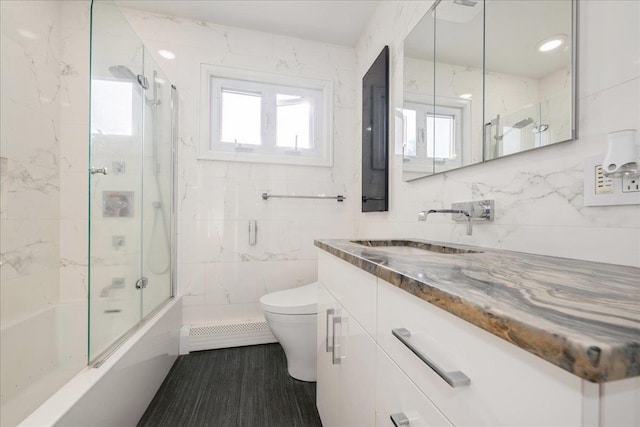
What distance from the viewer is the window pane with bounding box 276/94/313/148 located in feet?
7.66

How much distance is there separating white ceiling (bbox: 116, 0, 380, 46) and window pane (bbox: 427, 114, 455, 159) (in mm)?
1199

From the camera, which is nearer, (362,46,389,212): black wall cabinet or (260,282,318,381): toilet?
(260,282,318,381): toilet

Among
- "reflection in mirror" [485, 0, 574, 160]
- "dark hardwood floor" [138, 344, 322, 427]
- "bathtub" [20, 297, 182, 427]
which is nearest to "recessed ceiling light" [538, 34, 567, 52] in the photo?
"reflection in mirror" [485, 0, 574, 160]

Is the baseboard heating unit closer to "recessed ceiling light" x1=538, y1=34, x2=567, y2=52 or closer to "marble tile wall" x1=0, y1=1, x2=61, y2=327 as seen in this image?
"marble tile wall" x1=0, y1=1, x2=61, y2=327

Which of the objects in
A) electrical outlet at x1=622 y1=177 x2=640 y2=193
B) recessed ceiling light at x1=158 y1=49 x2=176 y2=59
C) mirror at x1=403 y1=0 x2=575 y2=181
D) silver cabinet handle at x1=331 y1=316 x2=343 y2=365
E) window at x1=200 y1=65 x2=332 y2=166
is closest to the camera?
electrical outlet at x1=622 y1=177 x2=640 y2=193

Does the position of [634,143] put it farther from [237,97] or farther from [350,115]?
[237,97]

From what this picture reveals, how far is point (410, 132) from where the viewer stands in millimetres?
1621

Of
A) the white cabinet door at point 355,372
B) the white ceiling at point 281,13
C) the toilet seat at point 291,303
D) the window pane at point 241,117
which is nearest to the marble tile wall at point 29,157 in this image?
the white ceiling at point 281,13

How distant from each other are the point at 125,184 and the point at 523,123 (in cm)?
181

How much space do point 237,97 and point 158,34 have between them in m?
0.69

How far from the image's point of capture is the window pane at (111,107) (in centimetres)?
122

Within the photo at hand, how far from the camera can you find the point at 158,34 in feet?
6.84

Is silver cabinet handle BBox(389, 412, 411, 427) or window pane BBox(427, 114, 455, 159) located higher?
window pane BBox(427, 114, 455, 159)

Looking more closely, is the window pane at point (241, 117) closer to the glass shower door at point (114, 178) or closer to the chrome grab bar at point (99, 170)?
the glass shower door at point (114, 178)
